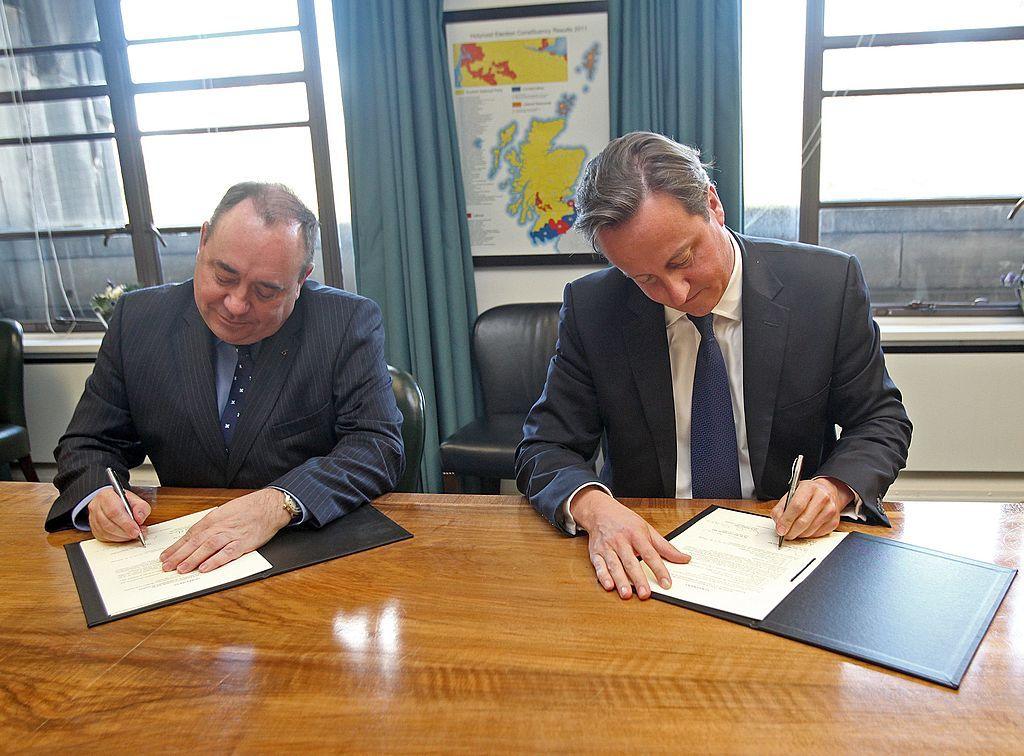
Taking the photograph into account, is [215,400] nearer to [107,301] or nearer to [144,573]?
[144,573]

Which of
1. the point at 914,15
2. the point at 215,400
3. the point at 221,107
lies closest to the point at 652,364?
the point at 215,400

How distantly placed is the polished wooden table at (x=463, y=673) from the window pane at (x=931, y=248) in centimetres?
249

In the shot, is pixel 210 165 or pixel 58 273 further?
pixel 58 273

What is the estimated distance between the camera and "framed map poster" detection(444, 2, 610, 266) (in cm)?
318

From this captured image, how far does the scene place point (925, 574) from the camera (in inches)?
41.1

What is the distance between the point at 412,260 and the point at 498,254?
403 mm

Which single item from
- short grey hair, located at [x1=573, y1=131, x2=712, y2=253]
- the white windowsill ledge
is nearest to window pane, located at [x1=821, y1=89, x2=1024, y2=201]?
the white windowsill ledge

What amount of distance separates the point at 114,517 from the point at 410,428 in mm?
648

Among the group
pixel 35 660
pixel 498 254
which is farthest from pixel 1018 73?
pixel 35 660

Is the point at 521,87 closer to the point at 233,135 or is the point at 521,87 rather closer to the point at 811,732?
the point at 233,135

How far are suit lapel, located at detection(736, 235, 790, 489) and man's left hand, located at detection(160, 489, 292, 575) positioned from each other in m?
0.92

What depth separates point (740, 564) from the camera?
111 centimetres

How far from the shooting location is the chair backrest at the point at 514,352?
128 inches

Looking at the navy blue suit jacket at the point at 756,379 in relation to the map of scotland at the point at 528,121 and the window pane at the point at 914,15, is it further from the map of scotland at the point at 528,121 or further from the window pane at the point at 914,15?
the window pane at the point at 914,15
